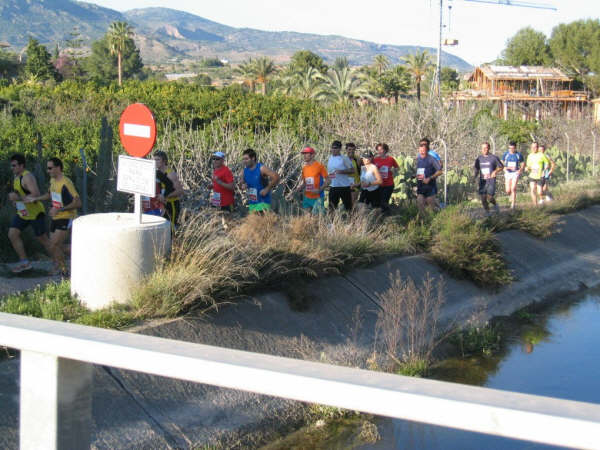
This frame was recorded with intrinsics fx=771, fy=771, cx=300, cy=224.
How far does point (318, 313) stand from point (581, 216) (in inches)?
494

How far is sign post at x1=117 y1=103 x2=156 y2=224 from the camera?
304 inches

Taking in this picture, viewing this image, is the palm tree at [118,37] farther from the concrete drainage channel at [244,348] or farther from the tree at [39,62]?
the concrete drainage channel at [244,348]

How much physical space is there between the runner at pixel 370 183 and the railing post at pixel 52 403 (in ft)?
40.4

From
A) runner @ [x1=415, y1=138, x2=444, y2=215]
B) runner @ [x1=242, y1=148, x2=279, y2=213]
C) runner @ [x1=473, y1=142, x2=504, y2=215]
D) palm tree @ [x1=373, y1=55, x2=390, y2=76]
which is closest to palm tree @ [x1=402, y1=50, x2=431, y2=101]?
palm tree @ [x1=373, y1=55, x2=390, y2=76]

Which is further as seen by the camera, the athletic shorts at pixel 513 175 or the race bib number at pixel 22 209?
the athletic shorts at pixel 513 175

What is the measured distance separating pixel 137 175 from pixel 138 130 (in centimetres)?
57

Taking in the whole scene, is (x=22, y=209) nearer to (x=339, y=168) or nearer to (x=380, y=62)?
(x=339, y=168)

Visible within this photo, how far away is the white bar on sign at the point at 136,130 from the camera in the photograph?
802 cm

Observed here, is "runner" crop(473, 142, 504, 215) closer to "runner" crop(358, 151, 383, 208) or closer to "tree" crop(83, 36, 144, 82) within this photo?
"runner" crop(358, 151, 383, 208)

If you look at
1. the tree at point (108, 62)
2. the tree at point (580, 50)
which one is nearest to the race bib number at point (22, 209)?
the tree at point (580, 50)

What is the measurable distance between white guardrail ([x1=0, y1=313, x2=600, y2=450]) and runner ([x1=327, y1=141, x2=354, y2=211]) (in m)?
11.6

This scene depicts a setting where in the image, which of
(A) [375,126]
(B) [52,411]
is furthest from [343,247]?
(A) [375,126]

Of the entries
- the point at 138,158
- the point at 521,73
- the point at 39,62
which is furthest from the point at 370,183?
the point at 521,73

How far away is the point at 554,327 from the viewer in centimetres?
1203
